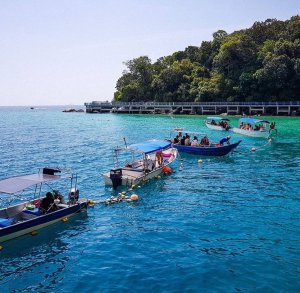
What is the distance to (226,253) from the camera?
17.0 meters

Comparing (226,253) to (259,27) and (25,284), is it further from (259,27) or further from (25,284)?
(259,27)

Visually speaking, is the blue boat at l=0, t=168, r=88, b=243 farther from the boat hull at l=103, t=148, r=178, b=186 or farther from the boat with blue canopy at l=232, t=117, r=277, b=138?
the boat with blue canopy at l=232, t=117, r=277, b=138

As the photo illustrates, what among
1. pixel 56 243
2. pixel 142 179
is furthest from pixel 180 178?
pixel 56 243

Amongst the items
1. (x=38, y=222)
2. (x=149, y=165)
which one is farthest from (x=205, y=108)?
(x=38, y=222)

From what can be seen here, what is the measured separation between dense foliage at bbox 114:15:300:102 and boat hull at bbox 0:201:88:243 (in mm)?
87960

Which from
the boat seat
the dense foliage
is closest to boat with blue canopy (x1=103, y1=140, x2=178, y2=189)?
the boat seat

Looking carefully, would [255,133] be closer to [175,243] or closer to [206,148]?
[206,148]

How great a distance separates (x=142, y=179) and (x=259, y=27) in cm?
10928

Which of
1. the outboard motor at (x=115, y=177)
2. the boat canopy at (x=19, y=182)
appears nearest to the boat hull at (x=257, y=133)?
the outboard motor at (x=115, y=177)

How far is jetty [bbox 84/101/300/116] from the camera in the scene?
324 feet

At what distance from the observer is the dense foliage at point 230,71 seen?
101250mm

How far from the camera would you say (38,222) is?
20.2 meters

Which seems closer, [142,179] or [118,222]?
[118,222]

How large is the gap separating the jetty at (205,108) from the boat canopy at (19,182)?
3377 inches
